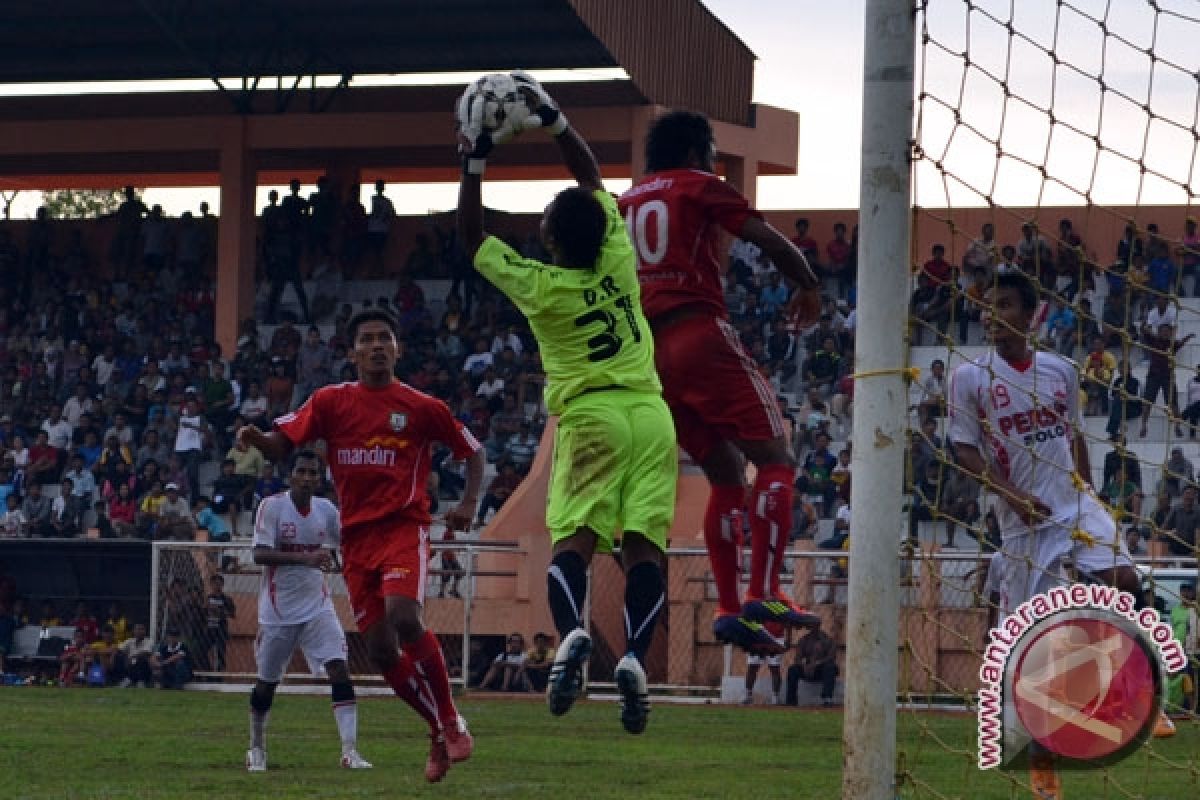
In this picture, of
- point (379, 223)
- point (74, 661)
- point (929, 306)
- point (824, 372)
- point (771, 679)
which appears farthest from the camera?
point (379, 223)

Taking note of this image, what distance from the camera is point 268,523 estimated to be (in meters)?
16.8

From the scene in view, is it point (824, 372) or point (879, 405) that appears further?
point (824, 372)

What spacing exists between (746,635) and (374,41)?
2703cm

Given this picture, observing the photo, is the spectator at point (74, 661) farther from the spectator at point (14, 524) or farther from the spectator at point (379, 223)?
the spectator at point (379, 223)

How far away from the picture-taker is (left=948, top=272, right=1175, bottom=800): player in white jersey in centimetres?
1035

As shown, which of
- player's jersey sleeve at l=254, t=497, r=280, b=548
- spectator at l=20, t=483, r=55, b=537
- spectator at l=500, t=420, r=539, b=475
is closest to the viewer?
player's jersey sleeve at l=254, t=497, r=280, b=548

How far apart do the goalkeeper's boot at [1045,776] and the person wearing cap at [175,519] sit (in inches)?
762

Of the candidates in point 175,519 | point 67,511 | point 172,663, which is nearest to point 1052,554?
point 172,663

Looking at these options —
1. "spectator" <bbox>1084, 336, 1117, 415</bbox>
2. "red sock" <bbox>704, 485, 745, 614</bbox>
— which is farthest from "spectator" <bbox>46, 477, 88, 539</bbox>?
"red sock" <bbox>704, 485, 745, 614</bbox>

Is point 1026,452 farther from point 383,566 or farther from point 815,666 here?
point 815,666

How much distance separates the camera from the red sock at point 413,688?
39.6ft

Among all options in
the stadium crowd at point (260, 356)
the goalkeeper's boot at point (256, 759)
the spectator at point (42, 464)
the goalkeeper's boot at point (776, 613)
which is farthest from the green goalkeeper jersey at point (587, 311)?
the spectator at point (42, 464)

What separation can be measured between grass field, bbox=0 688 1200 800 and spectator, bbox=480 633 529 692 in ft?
4.92

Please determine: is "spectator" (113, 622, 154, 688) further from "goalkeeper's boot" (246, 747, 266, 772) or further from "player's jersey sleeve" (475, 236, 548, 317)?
"player's jersey sleeve" (475, 236, 548, 317)
